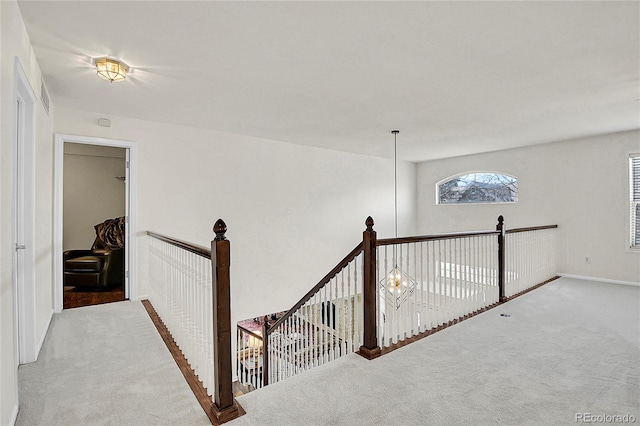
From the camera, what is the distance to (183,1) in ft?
6.35

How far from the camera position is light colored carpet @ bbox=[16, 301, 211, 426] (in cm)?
192

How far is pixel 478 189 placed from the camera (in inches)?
274

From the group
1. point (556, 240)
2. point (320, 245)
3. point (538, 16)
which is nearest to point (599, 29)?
point (538, 16)

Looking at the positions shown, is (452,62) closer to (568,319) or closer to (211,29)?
(211,29)

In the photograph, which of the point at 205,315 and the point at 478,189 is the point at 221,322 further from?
the point at 478,189

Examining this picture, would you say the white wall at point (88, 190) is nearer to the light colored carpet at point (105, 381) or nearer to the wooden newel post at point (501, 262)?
the light colored carpet at point (105, 381)

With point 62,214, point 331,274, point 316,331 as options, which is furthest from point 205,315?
point 62,214

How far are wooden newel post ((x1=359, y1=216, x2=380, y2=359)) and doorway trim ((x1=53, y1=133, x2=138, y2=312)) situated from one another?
10.2 feet

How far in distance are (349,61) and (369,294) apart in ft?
6.29

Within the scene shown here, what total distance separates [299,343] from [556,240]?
484 cm

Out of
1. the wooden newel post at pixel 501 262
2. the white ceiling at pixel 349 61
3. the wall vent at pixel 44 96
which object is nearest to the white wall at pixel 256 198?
the white ceiling at pixel 349 61

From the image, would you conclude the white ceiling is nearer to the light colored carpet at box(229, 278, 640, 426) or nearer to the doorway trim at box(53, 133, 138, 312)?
the doorway trim at box(53, 133, 138, 312)

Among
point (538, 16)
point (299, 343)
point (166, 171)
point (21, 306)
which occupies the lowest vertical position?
point (299, 343)

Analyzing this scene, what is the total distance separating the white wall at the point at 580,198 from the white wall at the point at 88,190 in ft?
24.4
